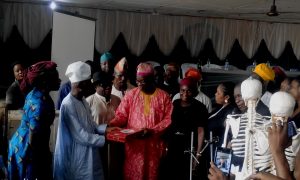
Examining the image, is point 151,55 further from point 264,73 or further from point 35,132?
point 35,132

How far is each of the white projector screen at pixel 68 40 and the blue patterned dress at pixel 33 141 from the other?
363 centimetres

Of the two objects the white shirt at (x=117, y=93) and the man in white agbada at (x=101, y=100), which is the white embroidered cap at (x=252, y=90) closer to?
the man in white agbada at (x=101, y=100)

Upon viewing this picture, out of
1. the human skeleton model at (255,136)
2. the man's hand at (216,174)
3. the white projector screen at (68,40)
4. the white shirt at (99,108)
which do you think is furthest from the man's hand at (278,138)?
the white projector screen at (68,40)

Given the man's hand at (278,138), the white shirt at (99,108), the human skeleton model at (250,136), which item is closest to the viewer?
the man's hand at (278,138)

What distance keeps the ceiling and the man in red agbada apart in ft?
14.6

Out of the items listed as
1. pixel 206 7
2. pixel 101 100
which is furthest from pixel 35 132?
pixel 206 7

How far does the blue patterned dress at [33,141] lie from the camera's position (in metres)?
2.98

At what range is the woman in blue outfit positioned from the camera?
2.99 m

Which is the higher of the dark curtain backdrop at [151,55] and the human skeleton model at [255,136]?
the dark curtain backdrop at [151,55]

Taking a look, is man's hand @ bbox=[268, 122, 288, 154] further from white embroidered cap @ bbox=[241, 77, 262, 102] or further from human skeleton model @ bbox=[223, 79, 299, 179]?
white embroidered cap @ bbox=[241, 77, 262, 102]

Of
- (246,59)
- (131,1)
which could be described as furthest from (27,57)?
(246,59)

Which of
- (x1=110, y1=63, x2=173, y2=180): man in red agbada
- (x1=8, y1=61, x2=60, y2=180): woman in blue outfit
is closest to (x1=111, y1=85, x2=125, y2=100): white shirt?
(x1=110, y1=63, x2=173, y2=180): man in red agbada

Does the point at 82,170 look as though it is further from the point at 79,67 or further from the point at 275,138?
the point at 275,138

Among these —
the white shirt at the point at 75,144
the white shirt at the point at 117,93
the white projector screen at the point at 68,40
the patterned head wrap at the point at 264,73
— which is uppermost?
the white projector screen at the point at 68,40
